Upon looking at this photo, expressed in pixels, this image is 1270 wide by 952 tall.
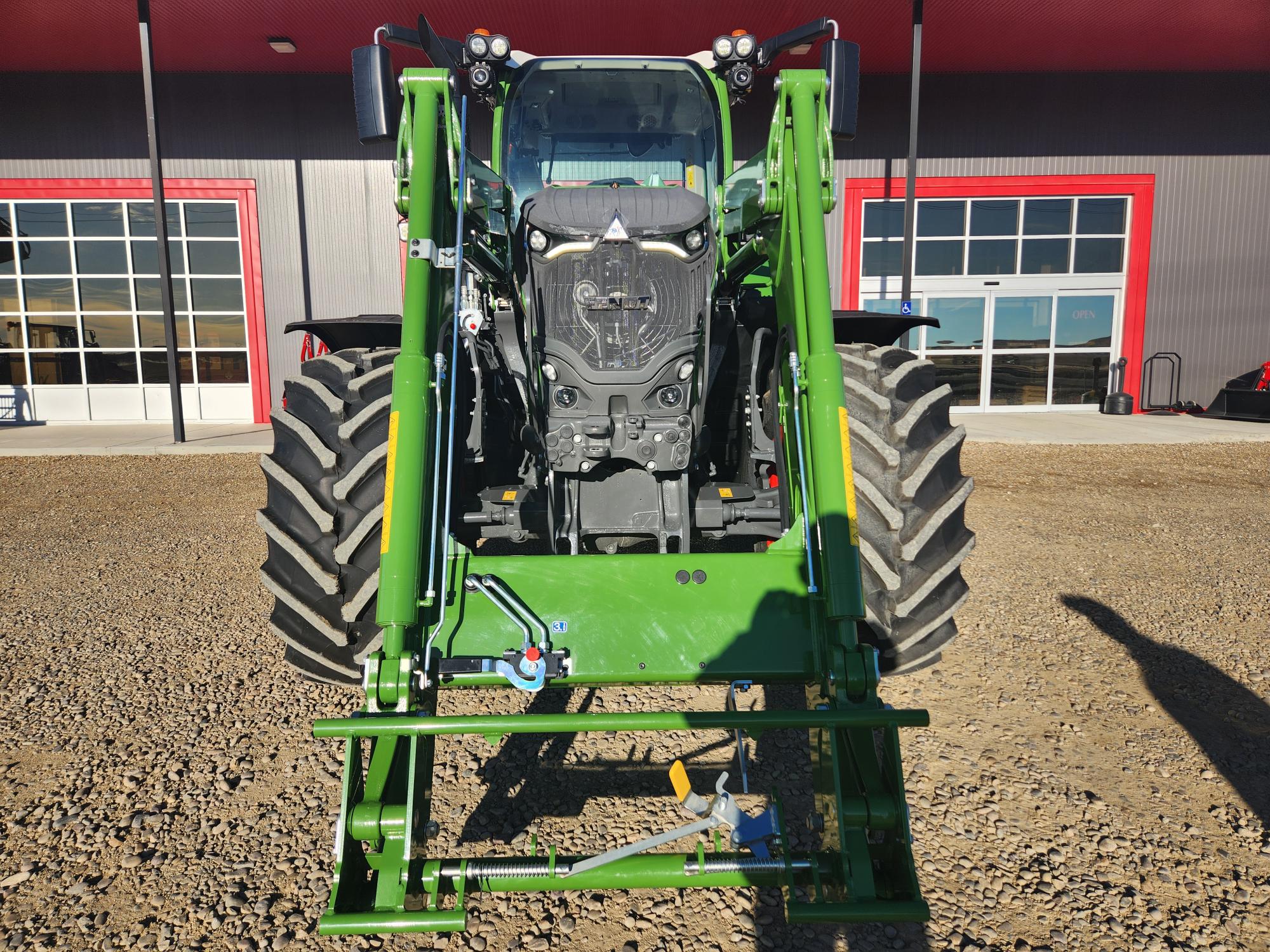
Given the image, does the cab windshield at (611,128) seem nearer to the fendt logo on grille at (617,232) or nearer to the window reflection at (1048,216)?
the fendt logo on grille at (617,232)

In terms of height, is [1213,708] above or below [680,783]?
below

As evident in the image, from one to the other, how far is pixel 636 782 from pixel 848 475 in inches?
51.3

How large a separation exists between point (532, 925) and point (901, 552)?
1.56 m

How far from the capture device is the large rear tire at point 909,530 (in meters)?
2.66

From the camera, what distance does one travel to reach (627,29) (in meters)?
11.3

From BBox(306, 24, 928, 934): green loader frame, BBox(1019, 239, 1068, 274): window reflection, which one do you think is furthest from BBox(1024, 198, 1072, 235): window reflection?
BBox(306, 24, 928, 934): green loader frame

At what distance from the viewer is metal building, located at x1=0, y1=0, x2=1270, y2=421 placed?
12.7m

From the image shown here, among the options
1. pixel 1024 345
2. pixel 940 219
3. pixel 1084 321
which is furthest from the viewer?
pixel 1024 345

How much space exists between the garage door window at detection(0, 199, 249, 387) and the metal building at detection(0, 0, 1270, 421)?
3cm

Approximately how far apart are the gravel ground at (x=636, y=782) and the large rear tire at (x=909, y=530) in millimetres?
563

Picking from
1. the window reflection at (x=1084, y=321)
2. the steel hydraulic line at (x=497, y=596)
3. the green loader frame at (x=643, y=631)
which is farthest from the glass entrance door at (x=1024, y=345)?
the steel hydraulic line at (x=497, y=596)

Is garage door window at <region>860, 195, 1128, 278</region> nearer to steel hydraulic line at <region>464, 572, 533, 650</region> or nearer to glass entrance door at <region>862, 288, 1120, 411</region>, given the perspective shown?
glass entrance door at <region>862, 288, 1120, 411</region>

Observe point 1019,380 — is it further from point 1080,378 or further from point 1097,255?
point 1097,255

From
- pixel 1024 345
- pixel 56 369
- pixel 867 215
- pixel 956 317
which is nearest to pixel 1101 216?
pixel 1024 345
